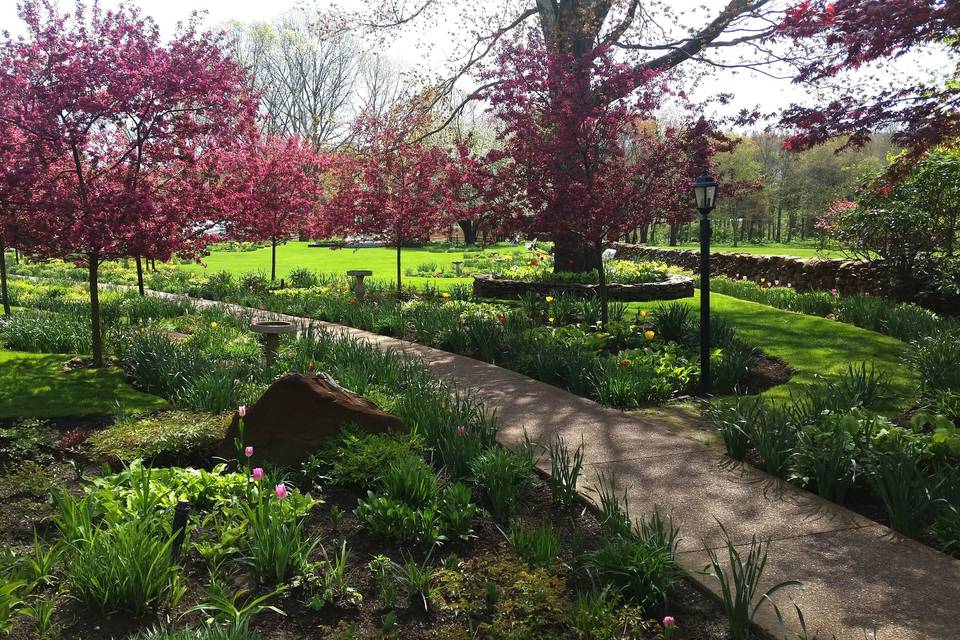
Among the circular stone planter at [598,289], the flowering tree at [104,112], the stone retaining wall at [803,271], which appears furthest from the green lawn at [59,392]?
the stone retaining wall at [803,271]

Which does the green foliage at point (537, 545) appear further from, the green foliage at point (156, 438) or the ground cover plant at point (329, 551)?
the green foliage at point (156, 438)

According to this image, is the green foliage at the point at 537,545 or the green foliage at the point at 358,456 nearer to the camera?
the green foliage at the point at 537,545

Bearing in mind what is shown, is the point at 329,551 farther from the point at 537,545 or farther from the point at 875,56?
the point at 875,56

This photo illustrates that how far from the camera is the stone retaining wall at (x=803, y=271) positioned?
550 inches

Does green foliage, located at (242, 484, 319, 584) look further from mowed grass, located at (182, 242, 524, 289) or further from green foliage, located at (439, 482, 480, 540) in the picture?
mowed grass, located at (182, 242, 524, 289)

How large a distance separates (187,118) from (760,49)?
11651mm

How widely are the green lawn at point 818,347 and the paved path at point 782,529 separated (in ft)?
7.80

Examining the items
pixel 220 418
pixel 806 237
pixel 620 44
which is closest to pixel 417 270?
pixel 620 44

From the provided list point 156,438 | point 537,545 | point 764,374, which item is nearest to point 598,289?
point 764,374

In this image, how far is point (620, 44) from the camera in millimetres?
16109

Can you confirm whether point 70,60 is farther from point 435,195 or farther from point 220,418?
point 435,195

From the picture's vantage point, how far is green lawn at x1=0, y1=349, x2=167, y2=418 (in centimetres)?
650

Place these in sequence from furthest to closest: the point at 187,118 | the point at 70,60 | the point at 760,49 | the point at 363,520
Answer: the point at 760,49
the point at 187,118
the point at 70,60
the point at 363,520

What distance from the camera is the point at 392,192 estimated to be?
15.8 metres
